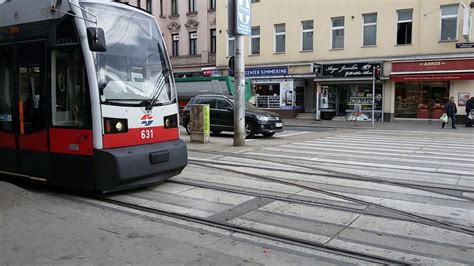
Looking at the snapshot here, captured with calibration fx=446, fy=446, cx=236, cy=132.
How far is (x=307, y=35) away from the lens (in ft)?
103

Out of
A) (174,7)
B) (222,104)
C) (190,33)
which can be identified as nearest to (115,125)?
(222,104)

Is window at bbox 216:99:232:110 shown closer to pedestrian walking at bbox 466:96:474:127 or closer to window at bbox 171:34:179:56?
pedestrian walking at bbox 466:96:474:127

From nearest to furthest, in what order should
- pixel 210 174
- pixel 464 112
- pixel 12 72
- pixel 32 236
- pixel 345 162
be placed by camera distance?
pixel 32 236
pixel 12 72
pixel 210 174
pixel 345 162
pixel 464 112

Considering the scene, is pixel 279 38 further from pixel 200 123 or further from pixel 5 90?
pixel 5 90

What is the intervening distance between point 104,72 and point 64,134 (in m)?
1.16

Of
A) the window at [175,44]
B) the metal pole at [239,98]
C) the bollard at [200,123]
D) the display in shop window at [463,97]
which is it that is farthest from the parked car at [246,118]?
the window at [175,44]

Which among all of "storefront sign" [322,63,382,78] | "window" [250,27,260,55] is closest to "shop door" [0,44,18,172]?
"storefront sign" [322,63,382,78]

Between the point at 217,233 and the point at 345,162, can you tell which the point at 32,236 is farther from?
the point at 345,162

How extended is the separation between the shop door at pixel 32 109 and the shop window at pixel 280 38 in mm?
26576

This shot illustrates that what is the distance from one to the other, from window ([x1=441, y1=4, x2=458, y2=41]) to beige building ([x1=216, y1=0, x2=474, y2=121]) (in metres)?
0.05

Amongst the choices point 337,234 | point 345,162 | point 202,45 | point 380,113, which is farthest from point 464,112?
point 337,234

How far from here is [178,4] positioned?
39.2 m

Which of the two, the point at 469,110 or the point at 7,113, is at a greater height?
the point at 7,113

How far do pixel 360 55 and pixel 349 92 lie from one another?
8.18 feet
